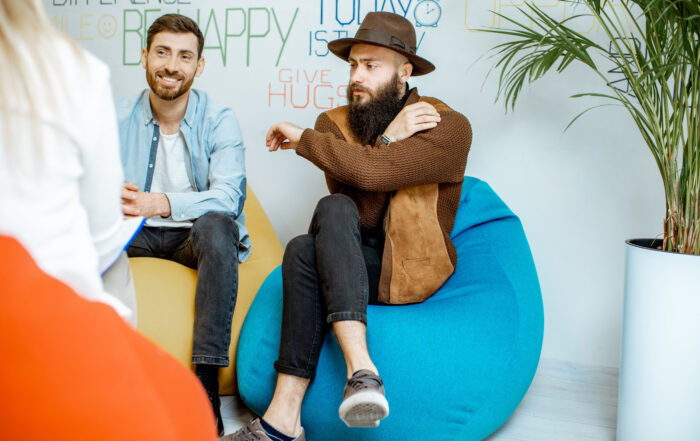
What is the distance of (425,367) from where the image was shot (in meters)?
1.72

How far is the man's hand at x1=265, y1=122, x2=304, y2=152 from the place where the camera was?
207 centimetres

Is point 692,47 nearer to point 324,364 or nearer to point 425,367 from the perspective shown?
point 425,367

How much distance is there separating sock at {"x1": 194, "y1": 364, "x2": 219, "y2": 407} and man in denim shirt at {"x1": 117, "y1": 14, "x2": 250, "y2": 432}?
360mm

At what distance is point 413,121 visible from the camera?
2014 millimetres

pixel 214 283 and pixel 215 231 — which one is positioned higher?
pixel 215 231

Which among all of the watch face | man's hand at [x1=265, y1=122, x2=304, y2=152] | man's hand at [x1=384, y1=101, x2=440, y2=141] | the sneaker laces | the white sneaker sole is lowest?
the white sneaker sole

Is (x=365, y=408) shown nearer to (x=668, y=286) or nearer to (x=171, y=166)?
(x=668, y=286)

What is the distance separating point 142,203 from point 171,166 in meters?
0.34

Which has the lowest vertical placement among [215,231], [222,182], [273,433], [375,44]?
[273,433]

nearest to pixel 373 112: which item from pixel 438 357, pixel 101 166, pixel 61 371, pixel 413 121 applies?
pixel 413 121

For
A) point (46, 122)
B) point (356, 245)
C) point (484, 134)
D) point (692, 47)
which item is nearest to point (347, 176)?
point (356, 245)

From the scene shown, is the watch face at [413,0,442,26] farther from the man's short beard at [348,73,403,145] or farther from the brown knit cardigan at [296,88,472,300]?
the brown knit cardigan at [296,88,472,300]

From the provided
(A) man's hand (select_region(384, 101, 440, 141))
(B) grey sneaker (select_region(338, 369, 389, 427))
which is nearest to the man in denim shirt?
(A) man's hand (select_region(384, 101, 440, 141))

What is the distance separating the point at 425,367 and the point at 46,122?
1.29m
